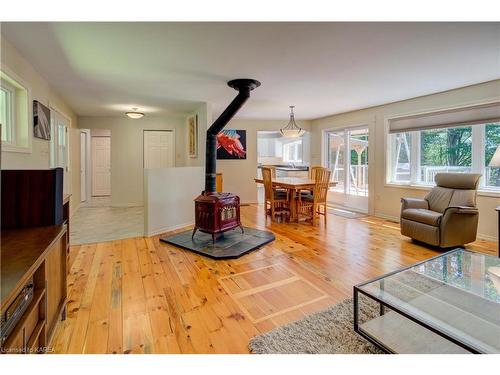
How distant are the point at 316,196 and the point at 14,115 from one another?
4.18 m

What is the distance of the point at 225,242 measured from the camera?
358 centimetres


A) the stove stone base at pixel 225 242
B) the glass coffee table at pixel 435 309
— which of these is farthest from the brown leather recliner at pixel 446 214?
the stove stone base at pixel 225 242

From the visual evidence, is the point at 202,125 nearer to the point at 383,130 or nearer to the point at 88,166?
the point at 383,130

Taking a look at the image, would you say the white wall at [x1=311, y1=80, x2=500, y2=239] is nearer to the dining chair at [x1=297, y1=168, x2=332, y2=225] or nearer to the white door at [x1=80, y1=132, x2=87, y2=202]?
the dining chair at [x1=297, y1=168, x2=332, y2=225]

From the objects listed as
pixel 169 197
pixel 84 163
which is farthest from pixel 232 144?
pixel 84 163

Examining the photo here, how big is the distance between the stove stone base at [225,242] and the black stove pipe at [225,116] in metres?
0.69

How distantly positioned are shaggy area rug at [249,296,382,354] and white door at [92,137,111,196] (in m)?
8.02

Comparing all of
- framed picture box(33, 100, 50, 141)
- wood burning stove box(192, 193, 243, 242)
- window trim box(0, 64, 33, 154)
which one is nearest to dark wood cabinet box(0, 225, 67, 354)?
window trim box(0, 64, 33, 154)

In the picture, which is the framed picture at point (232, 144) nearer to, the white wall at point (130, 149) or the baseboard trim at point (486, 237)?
the white wall at point (130, 149)

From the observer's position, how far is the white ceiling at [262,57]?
2.20m
